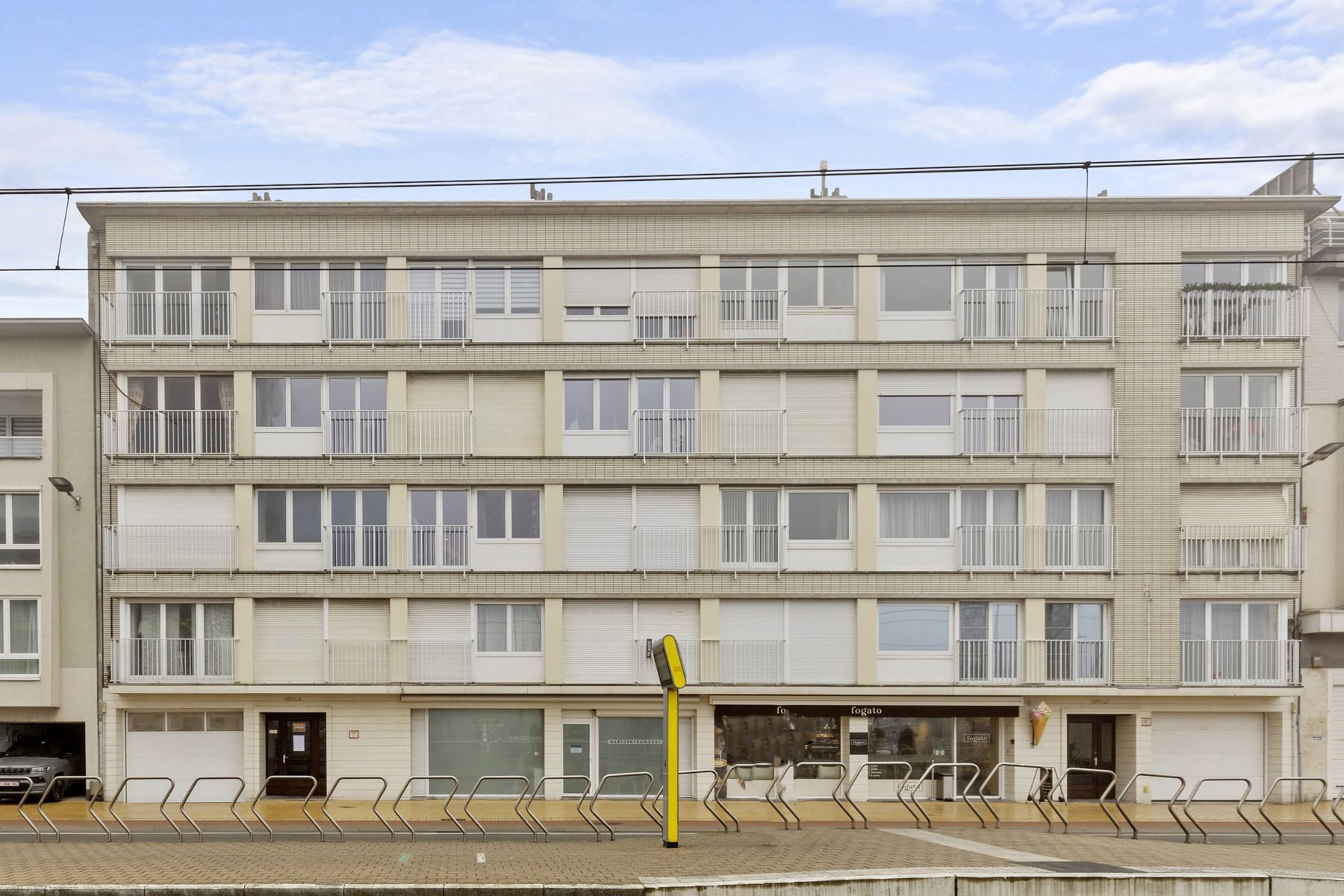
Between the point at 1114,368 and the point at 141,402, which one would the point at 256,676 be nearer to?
the point at 141,402

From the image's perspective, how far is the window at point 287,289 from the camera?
2403 centimetres

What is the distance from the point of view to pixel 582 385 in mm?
23969

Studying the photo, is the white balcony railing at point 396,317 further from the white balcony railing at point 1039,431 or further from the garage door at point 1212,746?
the garage door at point 1212,746

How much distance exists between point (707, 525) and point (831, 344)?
479 cm

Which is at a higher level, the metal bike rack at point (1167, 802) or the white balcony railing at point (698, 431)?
the white balcony railing at point (698, 431)

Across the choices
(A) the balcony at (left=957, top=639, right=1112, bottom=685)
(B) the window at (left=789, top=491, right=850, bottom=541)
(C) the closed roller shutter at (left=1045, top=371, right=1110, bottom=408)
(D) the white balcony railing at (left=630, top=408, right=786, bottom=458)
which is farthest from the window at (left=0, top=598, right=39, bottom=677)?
(C) the closed roller shutter at (left=1045, top=371, right=1110, bottom=408)

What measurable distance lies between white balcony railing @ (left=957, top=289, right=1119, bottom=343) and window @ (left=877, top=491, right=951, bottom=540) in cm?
362

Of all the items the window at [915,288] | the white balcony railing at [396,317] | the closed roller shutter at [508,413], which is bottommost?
the closed roller shutter at [508,413]

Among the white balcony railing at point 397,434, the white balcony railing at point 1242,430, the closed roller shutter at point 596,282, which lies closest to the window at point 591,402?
the closed roller shutter at point 596,282

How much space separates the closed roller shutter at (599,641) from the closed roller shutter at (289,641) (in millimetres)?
5401

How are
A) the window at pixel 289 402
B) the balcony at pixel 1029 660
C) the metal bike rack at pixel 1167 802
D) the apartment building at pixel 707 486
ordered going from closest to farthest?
1. the metal bike rack at pixel 1167 802
2. the balcony at pixel 1029 660
3. the apartment building at pixel 707 486
4. the window at pixel 289 402

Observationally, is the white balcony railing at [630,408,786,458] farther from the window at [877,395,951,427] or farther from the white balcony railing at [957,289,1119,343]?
the white balcony railing at [957,289,1119,343]

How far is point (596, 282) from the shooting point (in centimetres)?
2408

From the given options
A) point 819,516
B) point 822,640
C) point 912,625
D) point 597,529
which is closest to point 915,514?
point 819,516
